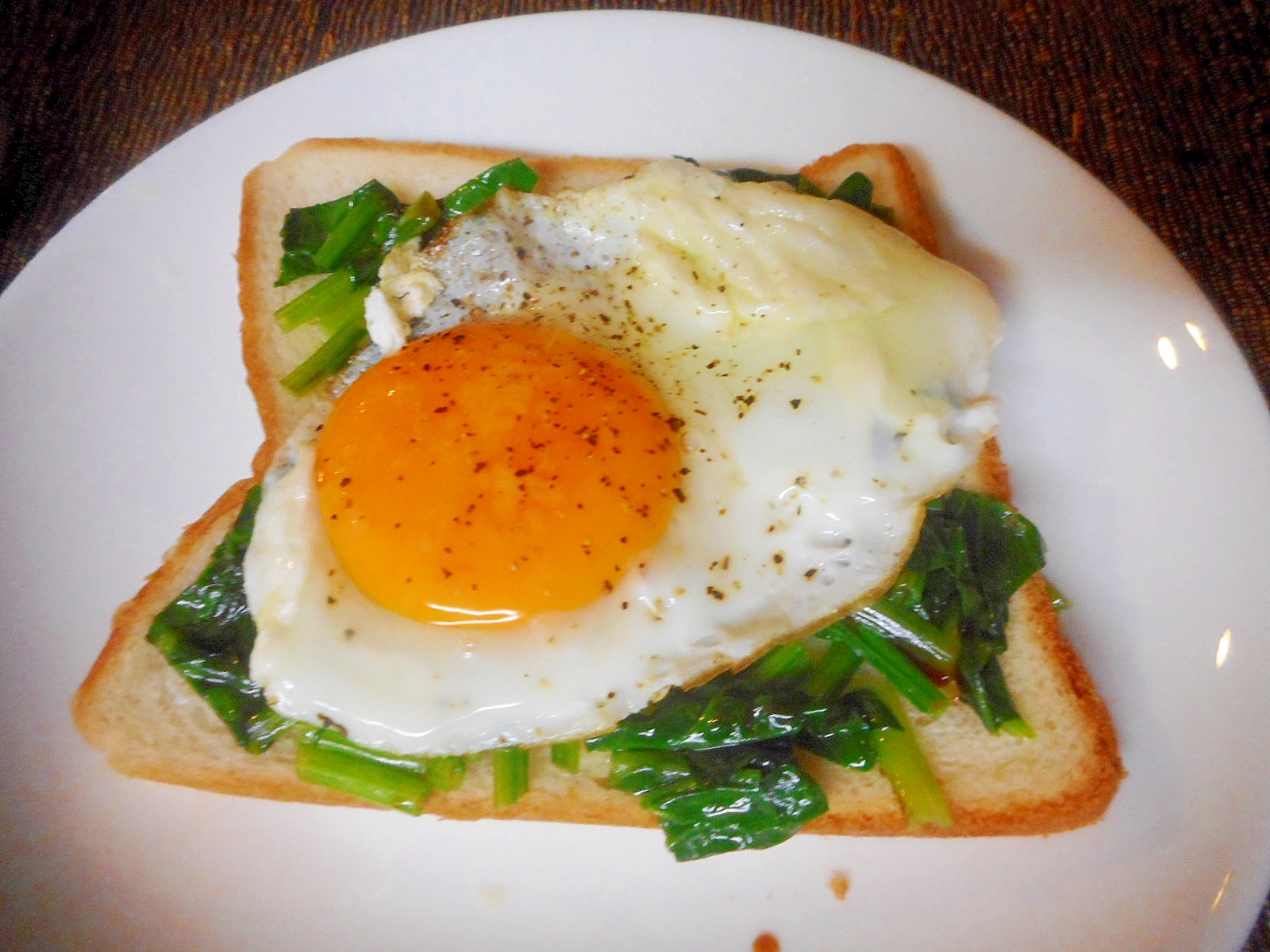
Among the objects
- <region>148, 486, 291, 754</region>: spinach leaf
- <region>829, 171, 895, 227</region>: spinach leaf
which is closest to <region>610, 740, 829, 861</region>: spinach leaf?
<region>148, 486, 291, 754</region>: spinach leaf

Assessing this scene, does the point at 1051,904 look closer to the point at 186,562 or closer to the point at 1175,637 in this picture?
the point at 1175,637

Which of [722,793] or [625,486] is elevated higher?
[625,486]

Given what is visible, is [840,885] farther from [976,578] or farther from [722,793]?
[976,578]

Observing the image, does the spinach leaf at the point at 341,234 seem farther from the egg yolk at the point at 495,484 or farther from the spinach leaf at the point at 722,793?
the spinach leaf at the point at 722,793

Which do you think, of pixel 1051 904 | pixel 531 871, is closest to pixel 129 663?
pixel 531 871

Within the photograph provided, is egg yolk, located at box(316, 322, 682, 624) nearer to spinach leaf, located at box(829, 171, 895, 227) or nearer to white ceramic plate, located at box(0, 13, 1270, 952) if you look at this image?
white ceramic plate, located at box(0, 13, 1270, 952)

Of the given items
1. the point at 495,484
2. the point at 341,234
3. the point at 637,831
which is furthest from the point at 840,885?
the point at 341,234
